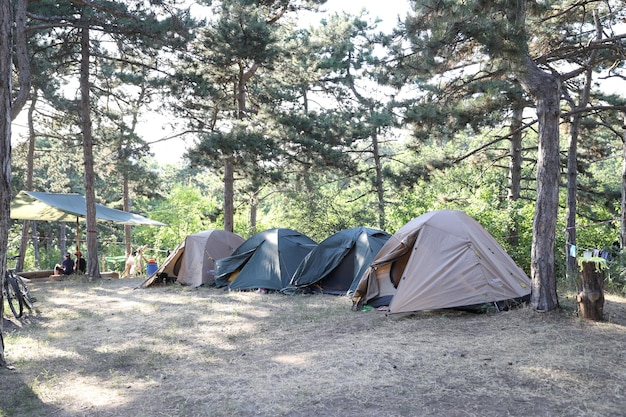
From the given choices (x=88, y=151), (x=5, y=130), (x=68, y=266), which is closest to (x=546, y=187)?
(x=5, y=130)

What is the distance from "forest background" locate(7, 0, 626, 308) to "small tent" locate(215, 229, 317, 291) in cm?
256

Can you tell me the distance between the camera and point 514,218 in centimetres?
1198

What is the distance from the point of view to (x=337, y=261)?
1012cm

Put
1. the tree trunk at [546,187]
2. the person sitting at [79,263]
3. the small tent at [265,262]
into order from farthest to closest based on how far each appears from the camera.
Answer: the person sitting at [79,263] < the small tent at [265,262] < the tree trunk at [546,187]

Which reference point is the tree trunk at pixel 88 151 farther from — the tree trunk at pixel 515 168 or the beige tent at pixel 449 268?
the tree trunk at pixel 515 168

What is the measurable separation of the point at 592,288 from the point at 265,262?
21.0 feet

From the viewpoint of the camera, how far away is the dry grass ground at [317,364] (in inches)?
148

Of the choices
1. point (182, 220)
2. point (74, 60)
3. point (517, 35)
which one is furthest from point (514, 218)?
point (182, 220)

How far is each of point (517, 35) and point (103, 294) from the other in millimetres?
8977

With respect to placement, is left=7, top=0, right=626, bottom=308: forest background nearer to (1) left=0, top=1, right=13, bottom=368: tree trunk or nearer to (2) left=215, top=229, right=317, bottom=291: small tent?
(2) left=215, top=229, right=317, bottom=291: small tent

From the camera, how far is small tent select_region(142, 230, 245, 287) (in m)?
11.7

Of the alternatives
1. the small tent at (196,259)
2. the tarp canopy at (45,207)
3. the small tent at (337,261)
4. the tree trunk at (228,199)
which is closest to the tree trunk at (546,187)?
the small tent at (337,261)

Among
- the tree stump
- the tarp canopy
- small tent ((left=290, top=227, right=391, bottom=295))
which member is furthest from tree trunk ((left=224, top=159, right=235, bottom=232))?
the tree stump

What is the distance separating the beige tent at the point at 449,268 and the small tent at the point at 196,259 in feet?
17.0
